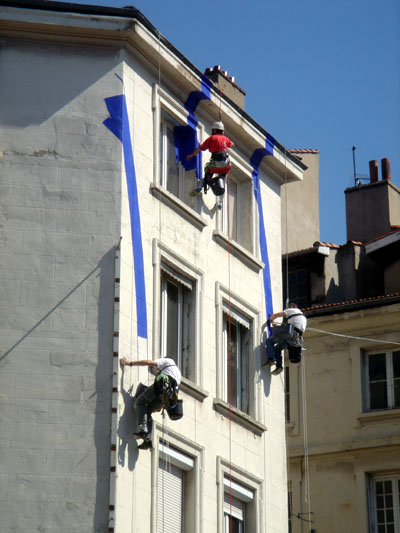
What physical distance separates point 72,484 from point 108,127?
23.1ft

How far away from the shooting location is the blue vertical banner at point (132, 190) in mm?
26333

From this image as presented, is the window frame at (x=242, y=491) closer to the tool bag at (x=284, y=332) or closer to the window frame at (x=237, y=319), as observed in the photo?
the window frame at (x=237, y=319)

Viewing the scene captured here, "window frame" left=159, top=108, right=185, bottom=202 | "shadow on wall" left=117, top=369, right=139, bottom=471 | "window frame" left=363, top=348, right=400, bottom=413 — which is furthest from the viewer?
"window frame" left=363, top=348, right=400, bottom=413

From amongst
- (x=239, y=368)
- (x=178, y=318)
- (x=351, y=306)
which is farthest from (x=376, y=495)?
(x=178, y=318)

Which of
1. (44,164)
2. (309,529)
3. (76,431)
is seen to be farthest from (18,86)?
(309,529)

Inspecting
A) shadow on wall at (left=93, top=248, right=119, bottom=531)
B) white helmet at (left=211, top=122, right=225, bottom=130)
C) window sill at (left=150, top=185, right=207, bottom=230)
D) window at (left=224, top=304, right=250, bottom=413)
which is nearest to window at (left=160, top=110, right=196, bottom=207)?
window sill at (left=150, top=185, right=207, bottom=230)

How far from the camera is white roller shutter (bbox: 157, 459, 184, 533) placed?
25812mm

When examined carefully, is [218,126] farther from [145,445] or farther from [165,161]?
[145,445]

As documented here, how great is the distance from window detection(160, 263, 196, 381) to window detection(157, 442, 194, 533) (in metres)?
1.89

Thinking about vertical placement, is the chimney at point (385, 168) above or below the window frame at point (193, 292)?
Answer: above

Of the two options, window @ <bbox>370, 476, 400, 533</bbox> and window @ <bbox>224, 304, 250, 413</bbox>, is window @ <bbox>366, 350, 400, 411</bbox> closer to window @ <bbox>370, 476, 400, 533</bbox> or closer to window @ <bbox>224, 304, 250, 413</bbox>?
window @ <bbox>370, 476, 400, 533</bbox>

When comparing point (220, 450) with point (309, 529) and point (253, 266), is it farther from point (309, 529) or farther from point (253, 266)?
point (309, 529)

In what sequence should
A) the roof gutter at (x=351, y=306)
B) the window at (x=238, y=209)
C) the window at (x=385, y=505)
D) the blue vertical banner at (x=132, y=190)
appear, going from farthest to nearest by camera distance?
the roof gutter at (x=351, y=306)
the window at (x=385, y=505)
the window at (x=238, y=209)
the blue vertical banner at (x=132, y=190)

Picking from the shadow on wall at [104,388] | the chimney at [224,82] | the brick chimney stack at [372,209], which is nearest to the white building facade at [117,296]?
the shadow on wall at [104,388]
